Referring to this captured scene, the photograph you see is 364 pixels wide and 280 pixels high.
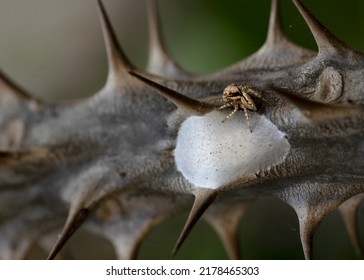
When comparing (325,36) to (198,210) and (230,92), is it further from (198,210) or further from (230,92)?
(198,210)

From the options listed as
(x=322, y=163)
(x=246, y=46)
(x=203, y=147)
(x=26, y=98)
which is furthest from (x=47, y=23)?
(x=322, y=163)

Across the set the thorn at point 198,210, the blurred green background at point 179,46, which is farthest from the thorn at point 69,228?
the blurred green background at point 179,46

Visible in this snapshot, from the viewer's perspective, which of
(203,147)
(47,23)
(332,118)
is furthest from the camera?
(47,23)

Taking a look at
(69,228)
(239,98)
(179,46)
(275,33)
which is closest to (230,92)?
(239,98)

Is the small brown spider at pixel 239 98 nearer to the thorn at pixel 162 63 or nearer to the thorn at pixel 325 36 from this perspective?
the thorn at pixel 325 36

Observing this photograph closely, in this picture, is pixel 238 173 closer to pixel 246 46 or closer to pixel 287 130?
pixel 287 130
